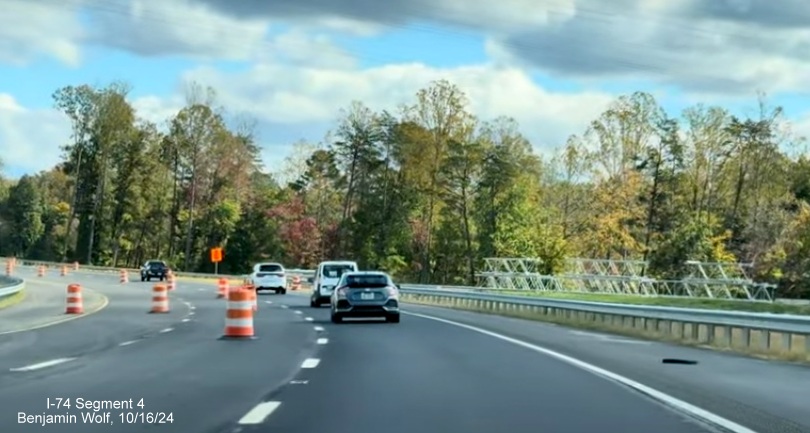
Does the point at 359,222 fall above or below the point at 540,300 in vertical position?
above

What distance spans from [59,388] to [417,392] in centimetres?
433

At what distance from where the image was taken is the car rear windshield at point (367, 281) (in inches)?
1252

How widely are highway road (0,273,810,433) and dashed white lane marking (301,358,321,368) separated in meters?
0.08

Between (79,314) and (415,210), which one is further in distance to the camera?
(415,210)

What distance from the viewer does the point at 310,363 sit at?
18.1 meters

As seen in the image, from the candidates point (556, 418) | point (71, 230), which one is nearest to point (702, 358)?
point (556, 418)

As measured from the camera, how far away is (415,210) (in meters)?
109

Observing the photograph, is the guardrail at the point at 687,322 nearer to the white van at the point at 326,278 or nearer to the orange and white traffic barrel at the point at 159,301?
the white van at the point at 326,278

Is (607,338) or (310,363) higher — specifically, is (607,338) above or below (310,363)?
above

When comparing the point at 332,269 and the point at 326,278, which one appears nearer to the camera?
the point at 326,278

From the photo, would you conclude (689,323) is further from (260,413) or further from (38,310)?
(38,310)

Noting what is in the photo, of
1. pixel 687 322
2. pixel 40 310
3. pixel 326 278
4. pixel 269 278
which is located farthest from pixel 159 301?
pixel 269 278

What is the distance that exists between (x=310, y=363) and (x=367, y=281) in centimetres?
1388

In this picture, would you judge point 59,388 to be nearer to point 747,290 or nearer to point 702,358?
point 702,358
